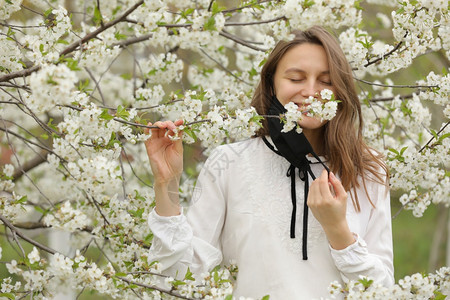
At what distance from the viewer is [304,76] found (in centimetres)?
232

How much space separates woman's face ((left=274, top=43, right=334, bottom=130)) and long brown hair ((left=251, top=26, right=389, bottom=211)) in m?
0.03

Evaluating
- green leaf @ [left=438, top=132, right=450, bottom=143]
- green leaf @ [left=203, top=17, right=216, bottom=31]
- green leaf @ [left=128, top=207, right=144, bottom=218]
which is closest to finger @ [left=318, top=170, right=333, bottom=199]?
green leaf @ [left=203, top=17, right=216, bottom=31]

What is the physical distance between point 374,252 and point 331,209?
1.10 ft

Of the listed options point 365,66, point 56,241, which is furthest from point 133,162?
point 365,66

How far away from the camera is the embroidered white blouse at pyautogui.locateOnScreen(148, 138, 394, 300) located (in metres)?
2.16

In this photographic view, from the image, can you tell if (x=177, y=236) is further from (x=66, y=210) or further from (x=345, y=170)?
(x=345, y=170)

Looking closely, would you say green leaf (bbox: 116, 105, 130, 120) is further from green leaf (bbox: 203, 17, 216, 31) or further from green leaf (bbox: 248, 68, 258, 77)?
green leaf (bbox: 248, 68, 258, 77)

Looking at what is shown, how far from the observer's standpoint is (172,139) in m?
2.09

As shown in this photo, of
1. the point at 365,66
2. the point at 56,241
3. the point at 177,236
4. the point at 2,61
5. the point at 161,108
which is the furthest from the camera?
the point at 56,241

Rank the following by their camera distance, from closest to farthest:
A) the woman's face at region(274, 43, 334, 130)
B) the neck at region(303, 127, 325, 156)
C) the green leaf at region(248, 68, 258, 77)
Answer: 1. the woman's face at region(274, 43, 334, 130)
2. the neck at region(303, 127, 325, 156)
3. the green leaf at region(248, 68, 258, 77)

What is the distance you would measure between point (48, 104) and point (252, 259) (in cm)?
98

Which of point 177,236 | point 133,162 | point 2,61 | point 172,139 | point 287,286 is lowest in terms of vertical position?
point 287,286

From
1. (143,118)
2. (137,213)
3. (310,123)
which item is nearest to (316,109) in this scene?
(310,123)

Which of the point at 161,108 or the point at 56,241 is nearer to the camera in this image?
the point at 161,108
